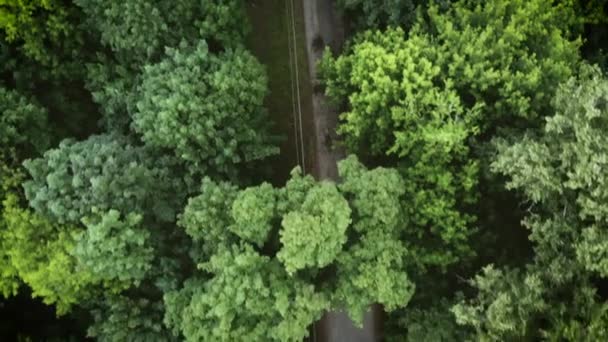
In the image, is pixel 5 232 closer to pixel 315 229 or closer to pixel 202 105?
pixel 202 105

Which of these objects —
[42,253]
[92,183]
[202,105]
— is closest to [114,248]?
[92,183]

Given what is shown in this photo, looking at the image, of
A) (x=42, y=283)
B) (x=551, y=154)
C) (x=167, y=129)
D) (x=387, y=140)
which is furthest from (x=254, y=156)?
(x=551, y=154)

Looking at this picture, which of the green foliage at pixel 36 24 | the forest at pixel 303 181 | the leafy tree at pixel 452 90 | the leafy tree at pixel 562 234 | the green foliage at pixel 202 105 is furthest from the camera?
the green foliage at pixel 36 24

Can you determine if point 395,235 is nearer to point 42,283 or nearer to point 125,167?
point 125,167

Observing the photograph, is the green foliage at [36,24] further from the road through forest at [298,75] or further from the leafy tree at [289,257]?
the leafy tree at [289,257]

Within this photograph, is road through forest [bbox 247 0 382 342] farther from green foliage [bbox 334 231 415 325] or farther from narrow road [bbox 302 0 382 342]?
green foliage [bbox 334 231 415 325]

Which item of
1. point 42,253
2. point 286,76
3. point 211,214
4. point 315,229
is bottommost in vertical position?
point 315,229

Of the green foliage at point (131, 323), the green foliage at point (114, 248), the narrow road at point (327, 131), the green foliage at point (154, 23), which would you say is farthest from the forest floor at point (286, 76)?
the green foliage at point (114, 248)

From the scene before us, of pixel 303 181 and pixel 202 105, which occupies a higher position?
pixel 202 105
